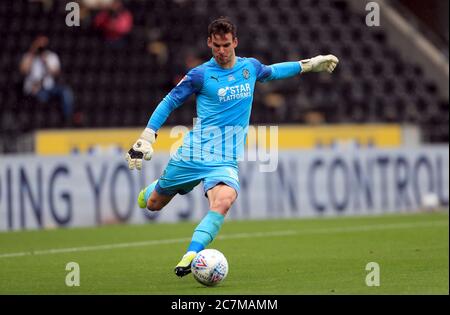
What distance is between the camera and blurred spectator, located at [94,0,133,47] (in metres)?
21.5

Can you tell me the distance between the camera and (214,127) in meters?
9.45

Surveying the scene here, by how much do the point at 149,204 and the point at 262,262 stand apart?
4.29 feet

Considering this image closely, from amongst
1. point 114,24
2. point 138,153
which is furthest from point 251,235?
point 114,24

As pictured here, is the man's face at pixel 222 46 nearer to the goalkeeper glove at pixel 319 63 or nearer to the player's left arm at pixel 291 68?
the player's left arm at pixel 291 68

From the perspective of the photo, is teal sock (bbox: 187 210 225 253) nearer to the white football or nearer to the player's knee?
the player's knee

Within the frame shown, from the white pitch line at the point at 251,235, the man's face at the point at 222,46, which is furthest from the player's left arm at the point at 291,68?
the white pitch line at the point at 251,235

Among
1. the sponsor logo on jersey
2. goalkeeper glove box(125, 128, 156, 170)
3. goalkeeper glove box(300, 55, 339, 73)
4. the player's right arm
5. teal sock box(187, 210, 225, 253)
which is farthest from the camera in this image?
goalkeeper glove box(300, 55, 339, 73)

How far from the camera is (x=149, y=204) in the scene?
33.8ft

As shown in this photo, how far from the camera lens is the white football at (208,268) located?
859 cm

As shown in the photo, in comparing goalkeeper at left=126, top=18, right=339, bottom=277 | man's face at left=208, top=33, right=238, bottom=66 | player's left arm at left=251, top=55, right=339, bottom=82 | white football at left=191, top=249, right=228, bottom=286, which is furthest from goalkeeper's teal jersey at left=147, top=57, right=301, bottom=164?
white football at left=191, top=249, right=228, bottom=286

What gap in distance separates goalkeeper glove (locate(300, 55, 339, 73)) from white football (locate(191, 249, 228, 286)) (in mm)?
2400

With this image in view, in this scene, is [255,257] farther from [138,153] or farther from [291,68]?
[138,153]

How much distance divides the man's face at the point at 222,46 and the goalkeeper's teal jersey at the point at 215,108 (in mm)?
135
